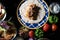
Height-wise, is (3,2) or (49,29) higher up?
(3,2)

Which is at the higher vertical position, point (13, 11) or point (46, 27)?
point (13, 11)

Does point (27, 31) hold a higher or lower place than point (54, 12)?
lower

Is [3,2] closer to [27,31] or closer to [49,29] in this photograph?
[27,31]

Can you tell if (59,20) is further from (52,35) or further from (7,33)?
(7,33)

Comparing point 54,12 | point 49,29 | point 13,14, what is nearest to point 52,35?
point 49,29

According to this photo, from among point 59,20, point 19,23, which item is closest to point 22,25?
point 19,23

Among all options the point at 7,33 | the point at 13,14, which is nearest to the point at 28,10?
the point at 13,14

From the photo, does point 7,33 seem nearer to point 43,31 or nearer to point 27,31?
point 27,31
